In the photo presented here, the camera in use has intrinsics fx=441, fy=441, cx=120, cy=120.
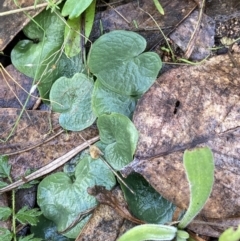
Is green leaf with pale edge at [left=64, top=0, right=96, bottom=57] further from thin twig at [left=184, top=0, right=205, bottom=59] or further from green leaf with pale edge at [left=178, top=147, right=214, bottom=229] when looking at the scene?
green leaf with pale edge at [left=178, top=147, right=214, bottom=229]

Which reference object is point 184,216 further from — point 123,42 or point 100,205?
point 123,42

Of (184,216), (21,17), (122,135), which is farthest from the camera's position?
(21,17)

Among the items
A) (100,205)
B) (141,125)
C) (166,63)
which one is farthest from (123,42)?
(100,205)

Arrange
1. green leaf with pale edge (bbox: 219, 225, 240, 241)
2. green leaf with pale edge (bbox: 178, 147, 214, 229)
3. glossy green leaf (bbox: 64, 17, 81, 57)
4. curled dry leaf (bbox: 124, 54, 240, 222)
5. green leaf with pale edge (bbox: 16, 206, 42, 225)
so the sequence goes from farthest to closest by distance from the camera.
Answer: glossy green leaf (bbox: 64, 17, 81, 57)
green leaf with pale edge (bbox: 16, 206, 42, 225)
curled dry leaf (bbox: 124, 54, 240, 222)
green leaf with pale edge (bbox: 178, 147, 214, 229)
green leaf with pale edge (bbox: 219, 225, 240, 241)

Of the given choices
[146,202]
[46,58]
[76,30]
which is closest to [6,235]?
[146,202]

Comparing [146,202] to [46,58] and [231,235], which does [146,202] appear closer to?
[231,235]

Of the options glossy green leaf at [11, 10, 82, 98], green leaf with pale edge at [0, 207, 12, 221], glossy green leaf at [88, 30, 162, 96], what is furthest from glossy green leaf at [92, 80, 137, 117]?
green leaf with pale edge at [0, 207, 12, 221]
